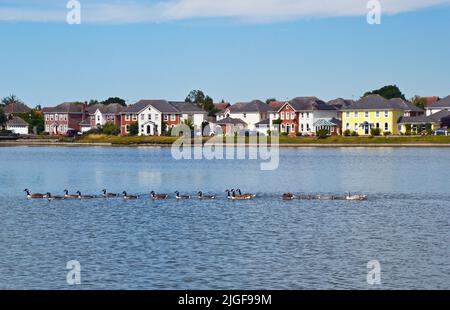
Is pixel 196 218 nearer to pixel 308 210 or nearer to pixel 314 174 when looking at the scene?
pixel 308 210

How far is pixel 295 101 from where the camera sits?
128 m

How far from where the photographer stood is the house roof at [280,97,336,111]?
4941 inches

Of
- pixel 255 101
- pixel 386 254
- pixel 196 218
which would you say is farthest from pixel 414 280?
pixel 255 101

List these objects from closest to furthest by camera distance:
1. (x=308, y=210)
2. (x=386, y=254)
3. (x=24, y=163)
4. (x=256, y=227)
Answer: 1. (x=386, y=254)
2. (x=256, y=227)
3. (x=308, y=210)
4. (x=24, y=163)

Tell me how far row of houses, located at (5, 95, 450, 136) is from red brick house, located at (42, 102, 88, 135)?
3.33 ft

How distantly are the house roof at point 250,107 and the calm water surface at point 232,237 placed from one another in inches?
3111

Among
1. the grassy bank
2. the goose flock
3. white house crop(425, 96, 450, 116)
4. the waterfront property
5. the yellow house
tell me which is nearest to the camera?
the goose flock

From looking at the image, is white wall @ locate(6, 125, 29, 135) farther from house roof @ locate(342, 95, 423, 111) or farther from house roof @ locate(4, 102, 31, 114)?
house roof @ locate(342, 95, 423, 111)

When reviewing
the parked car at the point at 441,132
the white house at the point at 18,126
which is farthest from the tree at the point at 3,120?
the parked car at the point at 441,132

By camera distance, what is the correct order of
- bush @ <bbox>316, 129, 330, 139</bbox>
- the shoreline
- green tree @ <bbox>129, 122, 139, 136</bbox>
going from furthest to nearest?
green tree @ <bbox>129, 122, 139, 136</bbox>, bush @ <bbox>316, 129, 330, 139</bbox>, the shoreline

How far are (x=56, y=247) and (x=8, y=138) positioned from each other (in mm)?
119326

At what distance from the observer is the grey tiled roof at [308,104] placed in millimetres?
125500

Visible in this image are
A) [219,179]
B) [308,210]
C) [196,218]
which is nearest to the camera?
[196,218]

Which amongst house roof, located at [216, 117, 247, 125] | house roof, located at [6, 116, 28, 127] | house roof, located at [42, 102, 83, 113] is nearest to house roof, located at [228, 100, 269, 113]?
house roof, located at [216, 117, 247, 125]
